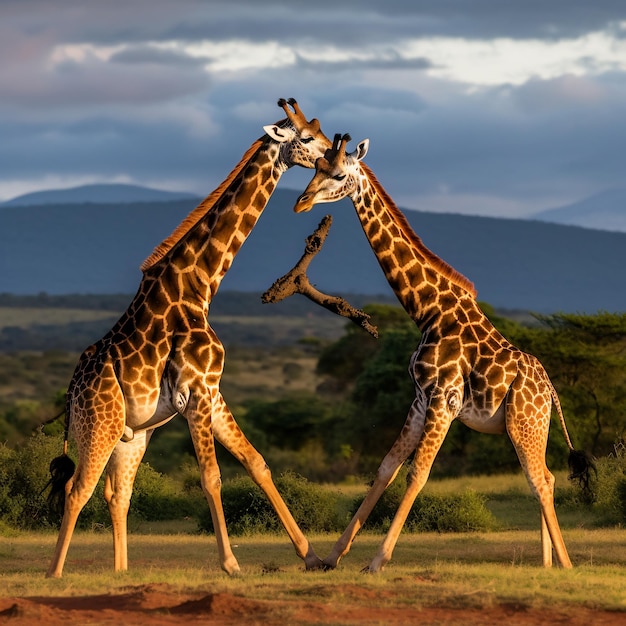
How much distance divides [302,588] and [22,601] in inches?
87.6

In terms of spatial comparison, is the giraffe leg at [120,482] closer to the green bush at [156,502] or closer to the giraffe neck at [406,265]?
the giraffe neck at [406,265]

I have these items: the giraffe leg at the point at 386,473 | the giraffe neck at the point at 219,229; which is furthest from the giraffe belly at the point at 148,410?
the giraffe leg at the point at 386,473

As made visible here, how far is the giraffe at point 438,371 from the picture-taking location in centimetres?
1295

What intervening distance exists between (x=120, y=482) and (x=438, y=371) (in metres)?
3.19

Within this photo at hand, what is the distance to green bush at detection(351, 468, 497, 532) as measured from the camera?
19.1 metres

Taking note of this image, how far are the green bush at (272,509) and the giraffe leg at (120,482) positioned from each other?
591 centimetres

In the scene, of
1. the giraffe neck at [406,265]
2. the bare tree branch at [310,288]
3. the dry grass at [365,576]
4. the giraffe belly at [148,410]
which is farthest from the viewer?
the giraffe neck at [406,265]

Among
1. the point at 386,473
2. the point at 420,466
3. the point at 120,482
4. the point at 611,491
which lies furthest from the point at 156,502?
the point at 420,466

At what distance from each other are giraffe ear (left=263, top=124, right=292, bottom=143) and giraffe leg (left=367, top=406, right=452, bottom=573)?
290 cm

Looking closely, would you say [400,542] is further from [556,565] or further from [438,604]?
[438,604]

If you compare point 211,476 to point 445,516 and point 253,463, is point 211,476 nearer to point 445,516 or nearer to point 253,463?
point 253,463

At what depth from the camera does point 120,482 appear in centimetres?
1327

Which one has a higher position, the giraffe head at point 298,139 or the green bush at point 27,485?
the giraffe head at point 298,139

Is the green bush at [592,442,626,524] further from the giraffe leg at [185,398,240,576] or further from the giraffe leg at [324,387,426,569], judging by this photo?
the giraffe leg at [185,398,240,576]
